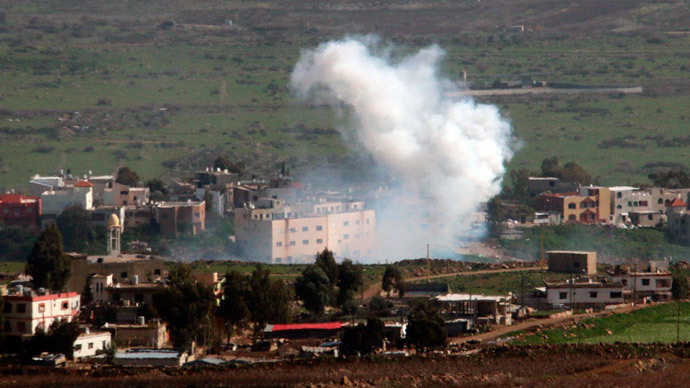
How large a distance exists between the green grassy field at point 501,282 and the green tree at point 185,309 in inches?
448

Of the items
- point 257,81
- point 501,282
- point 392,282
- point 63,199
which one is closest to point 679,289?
point 501,282

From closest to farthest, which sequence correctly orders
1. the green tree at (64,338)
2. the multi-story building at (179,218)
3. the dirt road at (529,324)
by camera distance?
the green tree at (64,338), the dirt road at (529,324), the multi-story building at (179,218)

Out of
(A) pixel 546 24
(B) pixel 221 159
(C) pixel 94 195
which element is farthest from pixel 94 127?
(A) pixel 546 24

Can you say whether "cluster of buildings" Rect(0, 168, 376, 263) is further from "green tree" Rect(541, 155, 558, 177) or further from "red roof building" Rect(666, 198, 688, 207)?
"green tree" Rect(541, 155, 558, 177)

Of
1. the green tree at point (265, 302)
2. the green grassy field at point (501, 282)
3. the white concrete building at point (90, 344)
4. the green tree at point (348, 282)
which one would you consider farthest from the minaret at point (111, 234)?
the white concrete building at point (90, 344)

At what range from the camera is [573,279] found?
2242 inches

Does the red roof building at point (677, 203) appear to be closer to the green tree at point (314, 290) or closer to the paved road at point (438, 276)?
the paved road at point (438, 276)

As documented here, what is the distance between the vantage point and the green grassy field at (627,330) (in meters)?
48.5

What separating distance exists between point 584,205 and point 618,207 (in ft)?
6.66

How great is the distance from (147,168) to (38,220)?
26.5m

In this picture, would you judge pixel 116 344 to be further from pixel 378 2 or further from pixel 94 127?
pixel 378 2

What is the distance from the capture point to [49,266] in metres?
53.0

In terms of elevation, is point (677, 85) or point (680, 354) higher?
point (677, 85)

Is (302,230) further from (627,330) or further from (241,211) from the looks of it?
(627,330)
